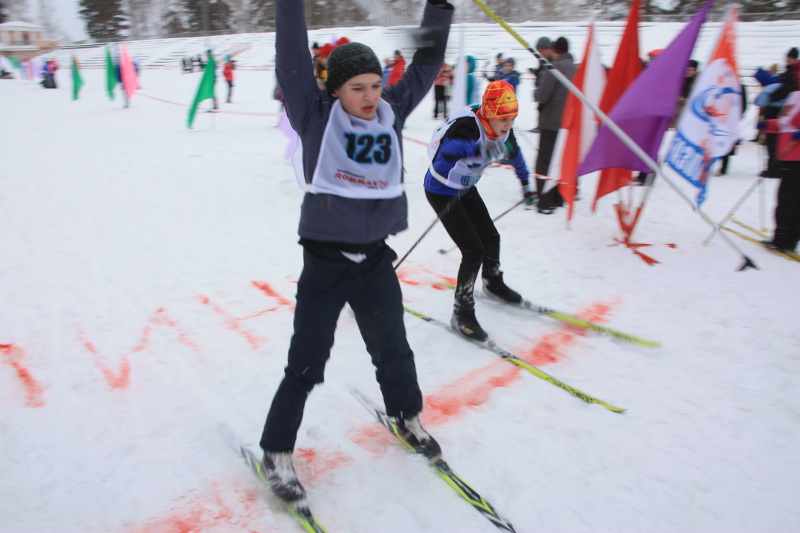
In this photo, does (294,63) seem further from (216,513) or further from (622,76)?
(622,76)

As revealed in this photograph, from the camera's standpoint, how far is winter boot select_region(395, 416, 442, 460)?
2.38 meters

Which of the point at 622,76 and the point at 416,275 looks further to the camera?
the point at 622,76

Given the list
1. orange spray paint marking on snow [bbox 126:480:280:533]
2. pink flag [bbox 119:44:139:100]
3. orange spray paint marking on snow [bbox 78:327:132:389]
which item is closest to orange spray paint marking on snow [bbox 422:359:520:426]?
orange spray paint marking on snow [bbox 126:480:280:533]

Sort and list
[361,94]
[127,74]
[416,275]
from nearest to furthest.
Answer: [361,94], [416,275], [127,74]

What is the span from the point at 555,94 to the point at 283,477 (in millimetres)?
5512

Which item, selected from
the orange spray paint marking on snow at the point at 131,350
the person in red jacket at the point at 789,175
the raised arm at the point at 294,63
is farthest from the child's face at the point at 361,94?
the person in red jacket at the point at 789,175

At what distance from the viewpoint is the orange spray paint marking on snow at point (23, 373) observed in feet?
9.32

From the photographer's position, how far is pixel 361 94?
1.85 meters

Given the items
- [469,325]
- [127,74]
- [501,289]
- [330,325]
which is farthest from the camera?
[127,74]

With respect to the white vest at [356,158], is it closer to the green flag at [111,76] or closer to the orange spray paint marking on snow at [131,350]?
the orange spray paint marking on snow at [131,350]

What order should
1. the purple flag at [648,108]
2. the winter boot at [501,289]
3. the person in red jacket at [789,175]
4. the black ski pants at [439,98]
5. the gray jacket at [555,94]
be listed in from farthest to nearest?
the black ski pants at [439,98] < the gray jacket at [555,94] < the person in red jacket at [789,175] < the purple flag at [648,108] < the winter boot at [501,289]

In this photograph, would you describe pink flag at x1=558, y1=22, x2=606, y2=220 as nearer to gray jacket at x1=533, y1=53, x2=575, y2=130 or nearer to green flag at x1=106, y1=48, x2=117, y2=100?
gray jacket at x1=533, y1=53, x2=575, y2=130

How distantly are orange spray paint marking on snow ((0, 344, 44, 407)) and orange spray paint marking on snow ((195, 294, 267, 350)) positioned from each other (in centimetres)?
118

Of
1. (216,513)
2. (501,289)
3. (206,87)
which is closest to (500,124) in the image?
(501,289)
